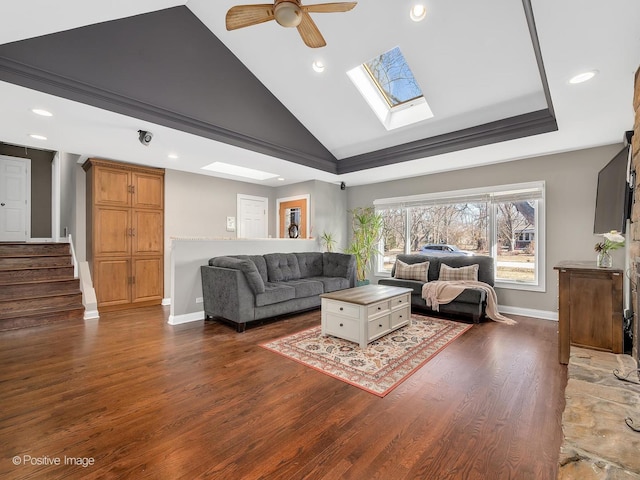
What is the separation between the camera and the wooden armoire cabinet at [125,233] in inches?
186

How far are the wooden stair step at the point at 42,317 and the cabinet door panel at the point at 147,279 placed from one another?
0.82 m

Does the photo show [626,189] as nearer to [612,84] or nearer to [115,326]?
[612,84]

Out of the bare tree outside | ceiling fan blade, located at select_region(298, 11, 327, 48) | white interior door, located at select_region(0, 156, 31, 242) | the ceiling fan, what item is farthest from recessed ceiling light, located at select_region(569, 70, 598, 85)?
white interior door, located at select_region(0, 156, 31, 242)

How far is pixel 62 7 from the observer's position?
1.99 metres

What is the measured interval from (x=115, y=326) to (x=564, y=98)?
577 centimetres

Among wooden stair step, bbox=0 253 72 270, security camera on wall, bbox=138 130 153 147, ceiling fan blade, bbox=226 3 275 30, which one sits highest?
ceiling fan blade, bbox=226 3 275 30

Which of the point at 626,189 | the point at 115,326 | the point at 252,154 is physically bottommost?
the point at 115,326

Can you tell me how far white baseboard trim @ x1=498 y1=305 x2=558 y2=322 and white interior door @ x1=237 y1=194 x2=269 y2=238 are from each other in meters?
4.94

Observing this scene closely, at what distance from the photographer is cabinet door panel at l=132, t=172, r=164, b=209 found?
5.10 meters

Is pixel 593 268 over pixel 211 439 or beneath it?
over

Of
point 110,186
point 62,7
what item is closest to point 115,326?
point 110,186

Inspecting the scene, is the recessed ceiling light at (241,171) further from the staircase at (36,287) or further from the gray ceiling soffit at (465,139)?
the staircase at (36,287)

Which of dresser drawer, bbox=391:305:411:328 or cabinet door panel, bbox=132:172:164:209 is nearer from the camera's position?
dresser drawer, bbox=391:305:411:328

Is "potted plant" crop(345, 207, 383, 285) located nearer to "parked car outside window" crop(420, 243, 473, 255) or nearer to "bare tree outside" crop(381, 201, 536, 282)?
"bare tree outside" crop(381, 201, 536, 282)
